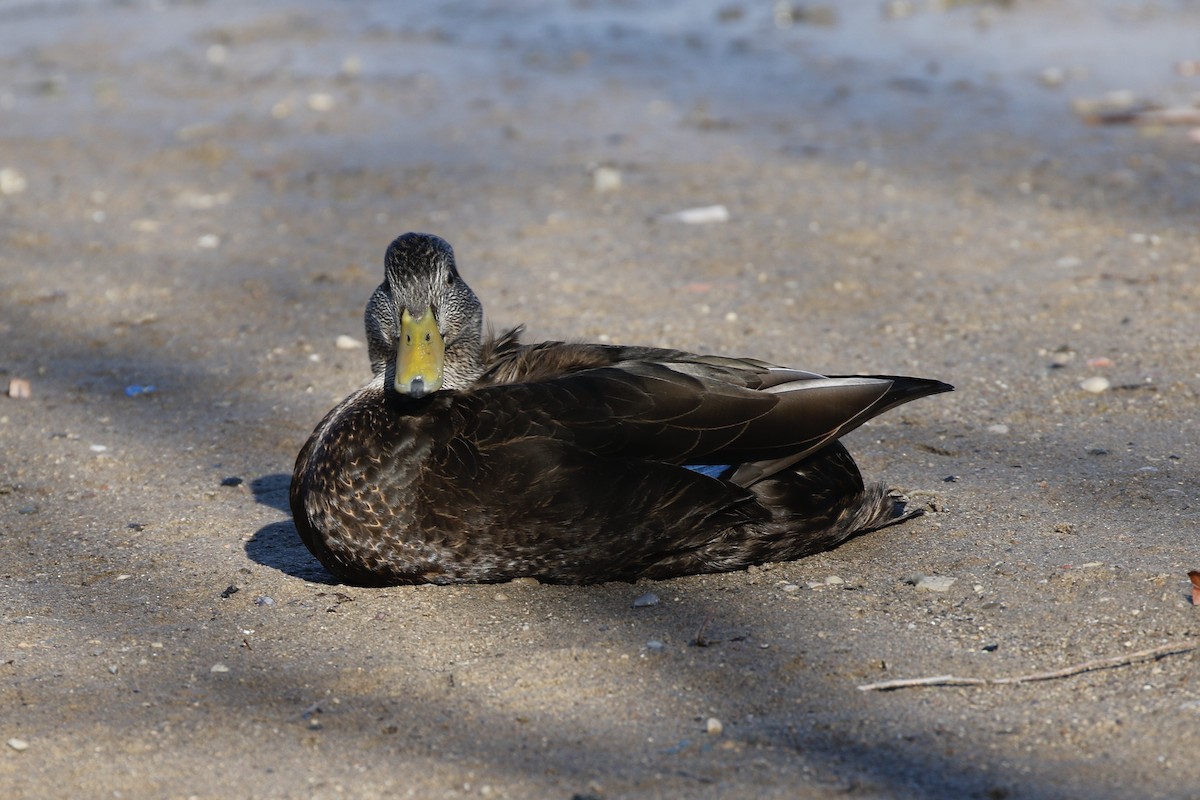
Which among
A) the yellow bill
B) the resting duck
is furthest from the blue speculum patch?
the yellow bill

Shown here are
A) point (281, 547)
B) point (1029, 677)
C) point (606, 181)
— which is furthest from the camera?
point (606, 181)

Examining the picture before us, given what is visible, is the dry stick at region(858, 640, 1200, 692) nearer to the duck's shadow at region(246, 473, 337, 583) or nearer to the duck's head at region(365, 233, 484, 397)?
the duck's head at region(365, 233, 484, 397)

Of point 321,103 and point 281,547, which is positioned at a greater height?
point 321,103

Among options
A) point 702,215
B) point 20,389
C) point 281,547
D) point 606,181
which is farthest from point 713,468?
point 606,181

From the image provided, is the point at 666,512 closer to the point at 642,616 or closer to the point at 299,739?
the point at 642,616

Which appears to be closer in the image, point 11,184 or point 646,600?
point 646,600

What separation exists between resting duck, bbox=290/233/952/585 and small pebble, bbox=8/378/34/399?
7.33 ft

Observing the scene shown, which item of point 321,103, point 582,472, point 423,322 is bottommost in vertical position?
point 582,472

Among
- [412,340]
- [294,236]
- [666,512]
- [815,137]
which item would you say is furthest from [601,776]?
[815,137]

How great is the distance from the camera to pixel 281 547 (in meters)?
4.66

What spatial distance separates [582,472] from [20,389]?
Result: 3082 mm

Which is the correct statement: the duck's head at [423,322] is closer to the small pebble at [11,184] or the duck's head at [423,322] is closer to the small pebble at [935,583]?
the small pebble at [935,583]

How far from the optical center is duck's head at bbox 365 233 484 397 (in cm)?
429

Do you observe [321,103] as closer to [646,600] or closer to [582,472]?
[582,472]
